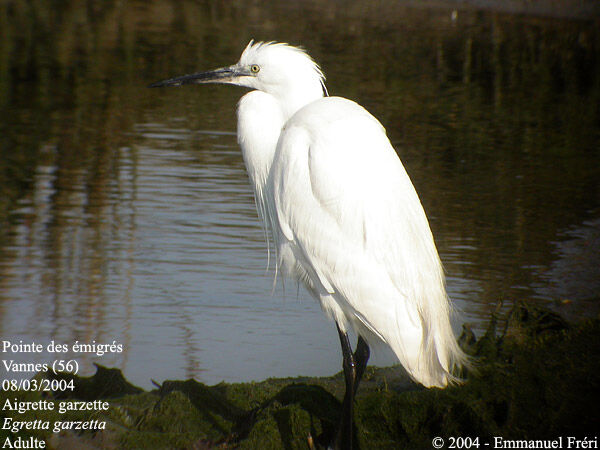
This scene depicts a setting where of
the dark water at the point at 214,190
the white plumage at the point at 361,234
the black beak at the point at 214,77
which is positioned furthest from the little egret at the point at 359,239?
the dark water at the point at 214,190

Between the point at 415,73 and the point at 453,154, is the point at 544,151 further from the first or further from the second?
the point at 415,73

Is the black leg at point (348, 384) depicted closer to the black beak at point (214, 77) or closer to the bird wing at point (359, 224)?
the bird wing at point (359, 224)

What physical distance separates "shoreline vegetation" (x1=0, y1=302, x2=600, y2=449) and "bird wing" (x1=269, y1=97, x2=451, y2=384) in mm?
283

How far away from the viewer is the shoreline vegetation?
9.66 ft

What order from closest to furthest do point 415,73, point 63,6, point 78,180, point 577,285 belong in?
point 577,285 → point 78,180 → point 415,73 → point 63,6

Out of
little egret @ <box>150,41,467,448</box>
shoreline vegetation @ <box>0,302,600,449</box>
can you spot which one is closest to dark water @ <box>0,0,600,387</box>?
shoreline vegetation @ <box>0,302,600,449</box>

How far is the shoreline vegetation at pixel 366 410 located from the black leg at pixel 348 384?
0.12 meters

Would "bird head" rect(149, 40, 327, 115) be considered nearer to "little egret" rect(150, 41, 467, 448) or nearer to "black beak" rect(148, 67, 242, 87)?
"black beak" rect(148, 67, 242, 87)

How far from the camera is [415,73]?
41.7 feet

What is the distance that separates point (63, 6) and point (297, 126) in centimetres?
1566

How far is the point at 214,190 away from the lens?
629cm

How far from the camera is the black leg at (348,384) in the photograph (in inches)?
115

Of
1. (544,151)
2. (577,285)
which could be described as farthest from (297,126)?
(544,151)

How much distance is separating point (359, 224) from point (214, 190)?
339 cm
